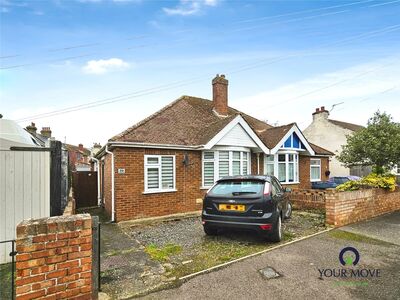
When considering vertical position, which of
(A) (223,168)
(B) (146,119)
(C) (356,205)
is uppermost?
(B) (146,119)

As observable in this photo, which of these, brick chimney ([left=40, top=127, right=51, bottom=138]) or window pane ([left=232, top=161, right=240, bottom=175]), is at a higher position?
brick chimney ([left=40, top=127, right=51, bottom=138])

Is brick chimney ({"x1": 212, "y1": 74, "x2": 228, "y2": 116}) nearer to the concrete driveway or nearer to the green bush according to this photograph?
the green bush

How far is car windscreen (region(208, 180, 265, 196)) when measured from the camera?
225 inches

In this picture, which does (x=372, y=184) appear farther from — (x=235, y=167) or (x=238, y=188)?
(x=238, y=188)

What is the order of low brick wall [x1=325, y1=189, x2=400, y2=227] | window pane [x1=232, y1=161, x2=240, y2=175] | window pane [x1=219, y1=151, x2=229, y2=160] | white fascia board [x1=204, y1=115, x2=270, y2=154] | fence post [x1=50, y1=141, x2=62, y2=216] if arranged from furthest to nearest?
window pane [x1=232, y1=161, x2=240, y2=175], window pane [x1=219, y1=151, x2=229, y2=160], white fascia board [x1=204, y1=115, x2=270, y2=154], low brick wall [x1=325, y1=189, x2=400, y2=227], fence post [x1=50, y1=141, x2=62, y2=216]

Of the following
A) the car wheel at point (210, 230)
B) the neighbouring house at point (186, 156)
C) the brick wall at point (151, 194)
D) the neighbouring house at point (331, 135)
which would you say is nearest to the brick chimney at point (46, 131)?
the neighbouring house at point (186, 156)

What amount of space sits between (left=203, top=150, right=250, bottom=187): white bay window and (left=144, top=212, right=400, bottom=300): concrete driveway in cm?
573

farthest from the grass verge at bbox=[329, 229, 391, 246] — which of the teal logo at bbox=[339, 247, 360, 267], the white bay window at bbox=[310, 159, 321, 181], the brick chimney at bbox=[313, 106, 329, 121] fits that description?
the brick chimney at bbox=[313, 106, 329, 121]

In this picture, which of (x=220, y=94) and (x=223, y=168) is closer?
(x=223, y=168)

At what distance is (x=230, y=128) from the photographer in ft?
36.7

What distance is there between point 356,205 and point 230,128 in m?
5.70

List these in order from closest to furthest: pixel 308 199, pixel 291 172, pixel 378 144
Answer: pixel 378 144 → pixel 308 199 → pixel 291 172

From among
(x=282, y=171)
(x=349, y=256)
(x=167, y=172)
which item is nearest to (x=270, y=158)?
(x=282, y=171)

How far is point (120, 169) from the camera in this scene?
877 centimetres
